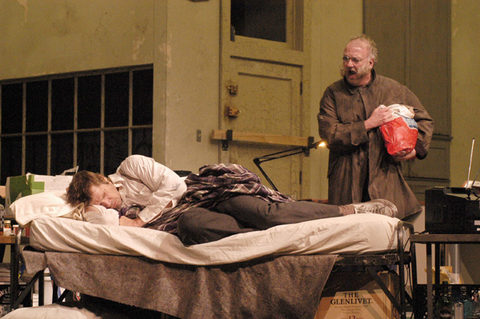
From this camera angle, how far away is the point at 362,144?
3059 millimetres

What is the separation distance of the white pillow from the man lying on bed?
0.06m

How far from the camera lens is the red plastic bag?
289 centimetres

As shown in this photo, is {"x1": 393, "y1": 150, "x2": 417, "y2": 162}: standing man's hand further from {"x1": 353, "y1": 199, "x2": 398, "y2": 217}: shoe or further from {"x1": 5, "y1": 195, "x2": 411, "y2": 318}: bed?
{"x1": 5, "y1": 195, "x2": 411, "y2": 318}: bed

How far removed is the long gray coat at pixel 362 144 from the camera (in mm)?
2979

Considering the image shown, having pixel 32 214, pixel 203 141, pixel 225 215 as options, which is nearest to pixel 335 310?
pixel 225 215

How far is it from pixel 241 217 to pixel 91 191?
3.02 ft

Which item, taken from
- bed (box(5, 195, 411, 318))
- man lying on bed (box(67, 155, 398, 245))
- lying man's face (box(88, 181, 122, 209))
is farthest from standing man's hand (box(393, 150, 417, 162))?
lying man's face (box(88, 181, 122, 209))

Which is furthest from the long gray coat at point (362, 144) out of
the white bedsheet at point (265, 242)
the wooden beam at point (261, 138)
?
the wooden beam at point (261, 138)

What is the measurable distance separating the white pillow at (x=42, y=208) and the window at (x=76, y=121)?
2460 mm

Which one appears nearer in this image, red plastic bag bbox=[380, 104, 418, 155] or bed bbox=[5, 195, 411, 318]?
bed bbox=[5, 195, 411, 318]

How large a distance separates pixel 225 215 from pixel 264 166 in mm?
3205

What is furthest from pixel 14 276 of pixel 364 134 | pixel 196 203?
pixel 364 134

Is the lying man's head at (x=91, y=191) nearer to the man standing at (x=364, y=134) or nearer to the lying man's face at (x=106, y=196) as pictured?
the lying man's face at (x=106, y=196)

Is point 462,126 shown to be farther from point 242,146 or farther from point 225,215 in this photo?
point 225,215
